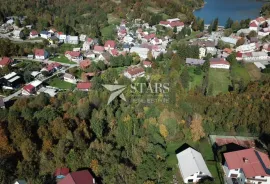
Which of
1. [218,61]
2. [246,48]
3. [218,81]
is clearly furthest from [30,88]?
[246,48]

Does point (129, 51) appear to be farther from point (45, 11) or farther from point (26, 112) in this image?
point (45, 11)

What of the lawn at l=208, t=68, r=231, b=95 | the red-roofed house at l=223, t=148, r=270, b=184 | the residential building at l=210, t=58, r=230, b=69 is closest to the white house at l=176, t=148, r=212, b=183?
the red-roofed house at l=223, t=148, r=270, b=184

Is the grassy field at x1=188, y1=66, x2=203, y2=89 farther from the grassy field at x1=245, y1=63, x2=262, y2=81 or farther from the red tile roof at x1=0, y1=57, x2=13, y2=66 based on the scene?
the red tile roof at x1=0, y1=57, x2=13, y2=66

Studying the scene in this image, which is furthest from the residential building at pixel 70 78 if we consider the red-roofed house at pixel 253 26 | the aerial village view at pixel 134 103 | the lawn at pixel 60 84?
the red-roofed house at pixel 253 26

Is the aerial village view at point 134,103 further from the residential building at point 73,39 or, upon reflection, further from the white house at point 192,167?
the residential building at point 73,39

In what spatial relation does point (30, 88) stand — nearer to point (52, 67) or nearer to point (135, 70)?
point (52, 67)

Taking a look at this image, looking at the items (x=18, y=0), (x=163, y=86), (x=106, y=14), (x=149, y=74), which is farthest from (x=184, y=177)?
(x=18, y=0)
